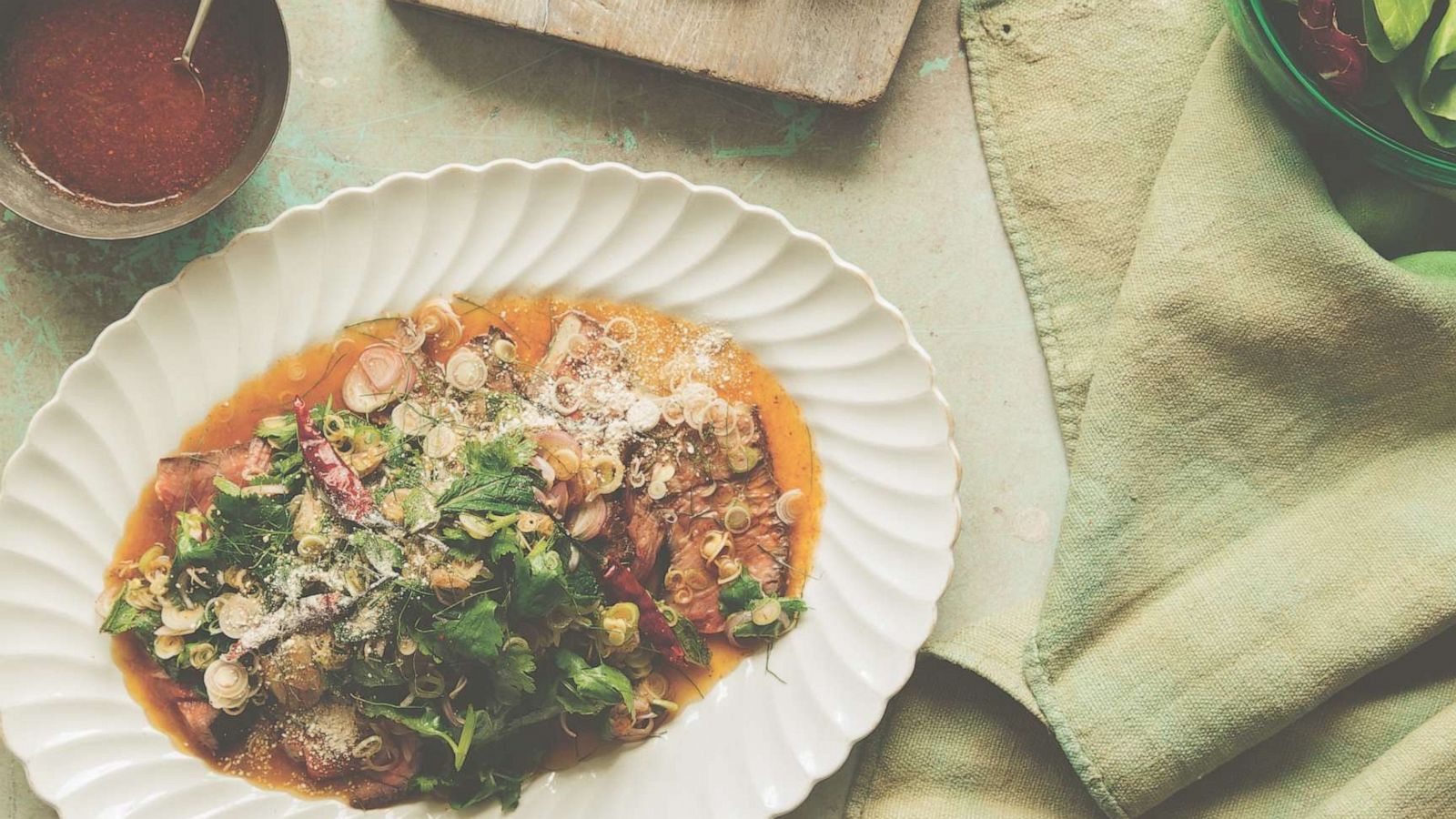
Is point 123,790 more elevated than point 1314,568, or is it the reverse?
point 1314,568

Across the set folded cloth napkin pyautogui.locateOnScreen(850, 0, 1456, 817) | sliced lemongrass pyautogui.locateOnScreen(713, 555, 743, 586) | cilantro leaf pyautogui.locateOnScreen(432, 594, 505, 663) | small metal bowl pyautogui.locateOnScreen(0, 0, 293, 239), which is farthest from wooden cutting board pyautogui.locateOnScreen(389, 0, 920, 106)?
cilantro leaf pyautogui.locateOnScreen(432, 594, 505, 663)

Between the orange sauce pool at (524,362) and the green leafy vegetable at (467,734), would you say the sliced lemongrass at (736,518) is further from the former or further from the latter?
the green leafy vegetable at (467,734)

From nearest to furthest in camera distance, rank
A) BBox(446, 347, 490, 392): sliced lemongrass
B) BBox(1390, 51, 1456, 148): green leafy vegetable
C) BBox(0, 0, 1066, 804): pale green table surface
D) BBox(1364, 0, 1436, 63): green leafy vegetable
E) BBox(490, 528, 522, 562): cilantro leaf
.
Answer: BBox(490, 528, 522, 562): cilantro leaf
BBox(1364, 0, 1436, 63): green leafy vegetable
BBox(1390, 51, 1456, 148): green leafy vegetable
BBox(446, 347, 490, 392): sliced lemongrass
BBox(0, 0, 1066, 804): pale green table surface

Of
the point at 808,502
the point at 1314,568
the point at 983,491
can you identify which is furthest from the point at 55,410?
the point at 1314,568

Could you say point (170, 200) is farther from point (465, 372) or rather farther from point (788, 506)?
point (788, 506)

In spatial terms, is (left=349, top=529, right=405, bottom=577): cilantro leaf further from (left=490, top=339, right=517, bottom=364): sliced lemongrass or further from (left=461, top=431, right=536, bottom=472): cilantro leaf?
(left=490, top=339, right=517, bottom=364): sliced lemongrass

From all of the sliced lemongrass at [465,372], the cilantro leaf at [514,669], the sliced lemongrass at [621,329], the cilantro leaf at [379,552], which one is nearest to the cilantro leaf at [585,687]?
the cilantro leaf at [514,669]

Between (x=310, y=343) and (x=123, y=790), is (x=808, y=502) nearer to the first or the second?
(x=310, y=343)
